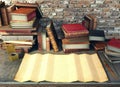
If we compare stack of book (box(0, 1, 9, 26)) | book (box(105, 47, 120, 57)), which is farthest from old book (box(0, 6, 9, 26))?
book (box(105, 47, 120, 57))

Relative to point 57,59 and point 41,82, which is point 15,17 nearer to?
point 57,59

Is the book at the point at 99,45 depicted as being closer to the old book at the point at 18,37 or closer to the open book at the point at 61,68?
the open book at the point at 61,68

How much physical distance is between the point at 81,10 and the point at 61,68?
1.05 metres

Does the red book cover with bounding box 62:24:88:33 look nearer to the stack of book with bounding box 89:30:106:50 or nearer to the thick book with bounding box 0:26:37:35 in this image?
the stack of book with bounding box 89:30:106:50

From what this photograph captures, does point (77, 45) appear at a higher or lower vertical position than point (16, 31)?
lower

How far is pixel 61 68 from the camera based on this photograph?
2027 millimetres

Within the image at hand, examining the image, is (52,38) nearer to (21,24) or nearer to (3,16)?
(21,24)

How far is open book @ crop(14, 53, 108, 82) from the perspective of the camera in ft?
6.15

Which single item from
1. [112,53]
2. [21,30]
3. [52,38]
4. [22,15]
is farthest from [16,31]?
[112,53]

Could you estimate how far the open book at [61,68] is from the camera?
73.7 inches

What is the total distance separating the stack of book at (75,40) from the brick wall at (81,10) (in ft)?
1.75

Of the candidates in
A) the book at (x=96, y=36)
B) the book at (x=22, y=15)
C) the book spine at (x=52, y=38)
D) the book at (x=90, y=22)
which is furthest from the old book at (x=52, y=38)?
the book at (x=90, y=22)

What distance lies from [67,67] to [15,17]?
2.41 feet

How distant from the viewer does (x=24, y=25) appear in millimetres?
2264
